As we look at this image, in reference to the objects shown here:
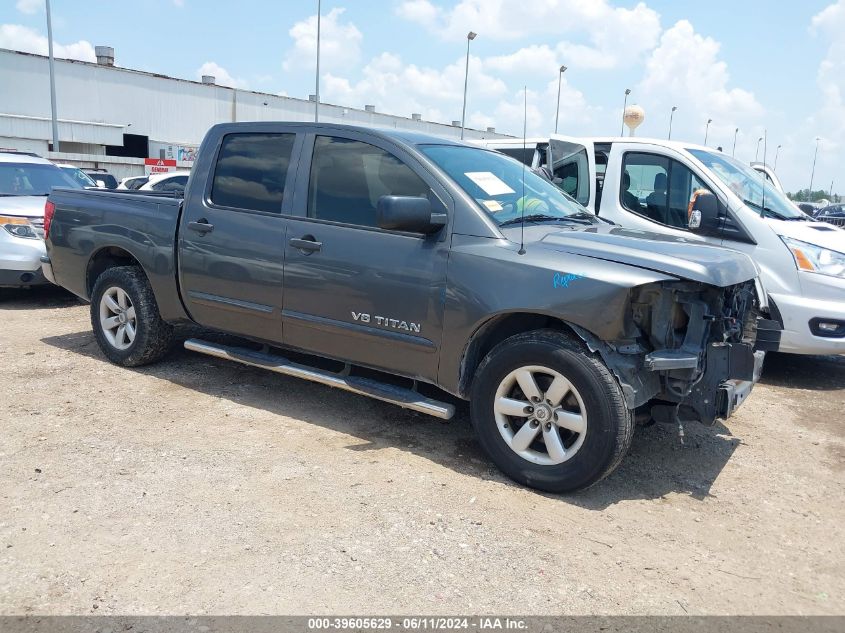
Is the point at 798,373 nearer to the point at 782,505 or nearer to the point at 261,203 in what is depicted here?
the point at 782,505

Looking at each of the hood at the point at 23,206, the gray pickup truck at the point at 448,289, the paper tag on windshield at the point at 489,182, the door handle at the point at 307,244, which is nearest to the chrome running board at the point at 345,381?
the gray pickup truck at the point at 448,289

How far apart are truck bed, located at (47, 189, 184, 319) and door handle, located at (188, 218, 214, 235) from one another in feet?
0.70

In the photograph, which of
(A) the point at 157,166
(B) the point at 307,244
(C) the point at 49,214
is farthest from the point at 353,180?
(A) the point at 157,166

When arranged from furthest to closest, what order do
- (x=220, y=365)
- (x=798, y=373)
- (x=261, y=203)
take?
(x=798, y=373) → (x=220, y=365) → (x=261, y=203)

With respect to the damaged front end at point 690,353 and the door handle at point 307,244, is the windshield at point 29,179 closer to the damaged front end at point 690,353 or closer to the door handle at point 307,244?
the door handle at point 307,244

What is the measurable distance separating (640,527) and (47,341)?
5.45 metres

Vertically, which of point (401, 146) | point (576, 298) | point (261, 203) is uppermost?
point (401, 146)

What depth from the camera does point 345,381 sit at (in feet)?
14.6

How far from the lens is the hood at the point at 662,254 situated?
3496 mm

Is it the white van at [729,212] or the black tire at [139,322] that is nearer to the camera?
the black tire at [139,322]

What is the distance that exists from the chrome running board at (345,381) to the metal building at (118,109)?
30.0m

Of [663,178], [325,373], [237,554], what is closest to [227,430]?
[325,373]

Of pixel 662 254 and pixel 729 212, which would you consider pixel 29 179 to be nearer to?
pixel 729 212

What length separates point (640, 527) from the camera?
11.4 feet
